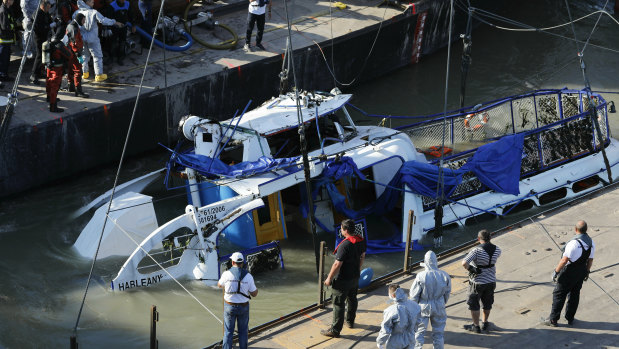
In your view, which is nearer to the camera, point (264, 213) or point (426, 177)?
point (264, 213)

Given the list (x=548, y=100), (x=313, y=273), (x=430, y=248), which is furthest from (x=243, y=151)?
(x=548, y=100)

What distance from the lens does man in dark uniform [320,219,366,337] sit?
1195 cm

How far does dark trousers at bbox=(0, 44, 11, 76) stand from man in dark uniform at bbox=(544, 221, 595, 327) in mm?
11694

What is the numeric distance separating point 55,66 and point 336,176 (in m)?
6.14

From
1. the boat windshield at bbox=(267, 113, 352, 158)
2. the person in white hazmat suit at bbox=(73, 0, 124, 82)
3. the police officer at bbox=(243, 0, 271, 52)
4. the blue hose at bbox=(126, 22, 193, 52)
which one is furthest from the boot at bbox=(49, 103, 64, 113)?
the police officer at bbox=(243, 0, 271, 52)

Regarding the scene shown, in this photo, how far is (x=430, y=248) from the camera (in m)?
16.3

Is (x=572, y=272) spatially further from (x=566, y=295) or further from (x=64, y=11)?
(x=64, y=11)

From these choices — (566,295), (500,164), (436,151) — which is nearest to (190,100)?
(436,151)

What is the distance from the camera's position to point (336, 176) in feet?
51.0

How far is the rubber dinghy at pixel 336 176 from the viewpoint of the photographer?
14992 millimetres

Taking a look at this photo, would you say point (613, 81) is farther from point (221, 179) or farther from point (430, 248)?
point (221, 179)

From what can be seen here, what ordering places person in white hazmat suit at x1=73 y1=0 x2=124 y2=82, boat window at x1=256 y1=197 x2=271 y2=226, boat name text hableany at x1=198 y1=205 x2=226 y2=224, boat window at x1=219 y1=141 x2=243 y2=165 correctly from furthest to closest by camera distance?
person in white hazmat suit at x1=73 y1=0 x2=124 y2=82, boat window at x1=219 y1=141 x2=243 y2=165, boat window at x1=256 y1=197 x2=271 y2=226, boat name text hableany at x1=198 y1=205 x2=226 y2=224

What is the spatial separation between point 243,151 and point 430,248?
367 cm

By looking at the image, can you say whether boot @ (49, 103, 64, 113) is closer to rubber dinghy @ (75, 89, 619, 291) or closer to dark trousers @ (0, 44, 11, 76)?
dark trousers @ (0, 44, 11, 76)
